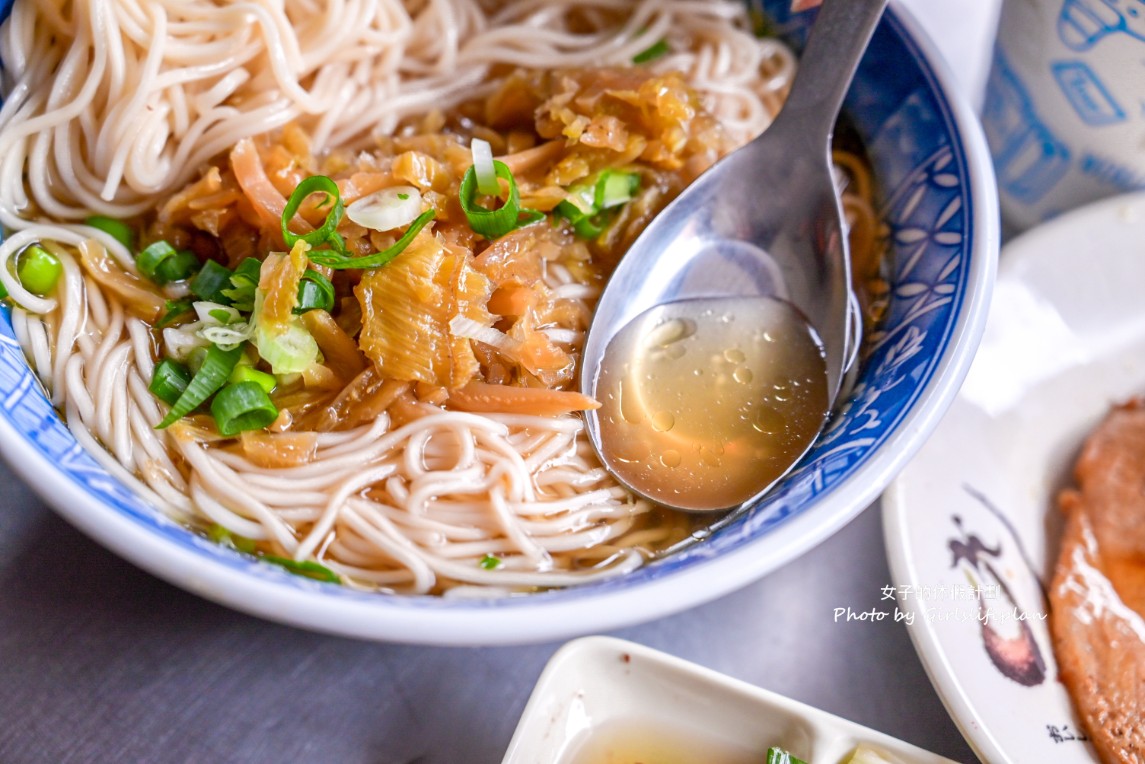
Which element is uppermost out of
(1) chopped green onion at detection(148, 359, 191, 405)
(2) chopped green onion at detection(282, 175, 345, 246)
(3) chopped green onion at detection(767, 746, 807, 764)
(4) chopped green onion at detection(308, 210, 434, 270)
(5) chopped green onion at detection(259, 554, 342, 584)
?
(2) chopped green onion at detection(282, 175, 345, 246)

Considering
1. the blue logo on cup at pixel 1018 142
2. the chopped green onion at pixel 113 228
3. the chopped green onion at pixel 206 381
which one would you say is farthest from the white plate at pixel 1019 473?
the chopped green onion at pixel 113 228

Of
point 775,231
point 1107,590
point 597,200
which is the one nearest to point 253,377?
point 597,200

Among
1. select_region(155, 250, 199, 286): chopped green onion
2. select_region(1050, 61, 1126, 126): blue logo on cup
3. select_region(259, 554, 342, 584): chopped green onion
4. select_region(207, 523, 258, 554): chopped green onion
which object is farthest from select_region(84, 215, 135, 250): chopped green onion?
select_region(1050, 61, 1126, 126): blue logo on cup

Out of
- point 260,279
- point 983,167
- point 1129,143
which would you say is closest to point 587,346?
point 260,279

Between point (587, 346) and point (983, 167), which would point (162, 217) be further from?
point (983, 167)

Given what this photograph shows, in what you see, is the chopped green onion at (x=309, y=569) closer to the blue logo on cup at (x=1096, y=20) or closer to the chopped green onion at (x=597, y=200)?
the chopped green onion at (x=597, y=200)

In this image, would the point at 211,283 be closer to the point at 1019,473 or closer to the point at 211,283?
the point at 211,283

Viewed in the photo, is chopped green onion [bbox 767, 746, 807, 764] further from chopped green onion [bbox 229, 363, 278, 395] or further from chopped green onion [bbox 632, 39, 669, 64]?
chopped green onion [bbox 632, 39, 669, 64]
